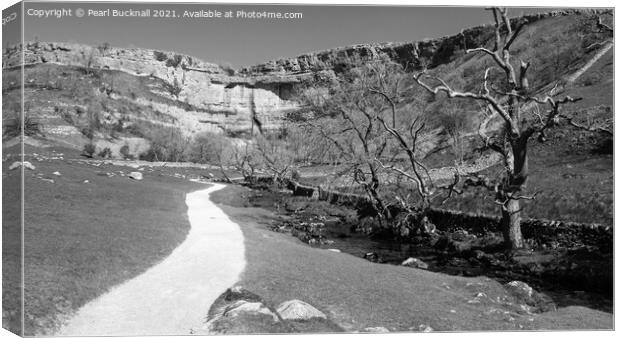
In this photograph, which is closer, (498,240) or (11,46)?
(11,46)

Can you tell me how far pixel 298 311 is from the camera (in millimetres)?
10688

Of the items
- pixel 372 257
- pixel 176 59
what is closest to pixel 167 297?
pixel 372 257

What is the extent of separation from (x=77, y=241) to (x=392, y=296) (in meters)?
9.59

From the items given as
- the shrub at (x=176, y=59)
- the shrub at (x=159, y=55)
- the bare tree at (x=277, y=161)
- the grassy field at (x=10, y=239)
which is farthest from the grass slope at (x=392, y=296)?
the bare tree at (x=277, y=161)

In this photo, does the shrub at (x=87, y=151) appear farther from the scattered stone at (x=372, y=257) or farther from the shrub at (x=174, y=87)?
the shrub at (x=174, y=87)

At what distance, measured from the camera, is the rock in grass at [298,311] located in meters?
10.6

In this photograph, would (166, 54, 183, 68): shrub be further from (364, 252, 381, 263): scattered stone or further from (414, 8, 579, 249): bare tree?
(414, 8, 579, 249): bare tree

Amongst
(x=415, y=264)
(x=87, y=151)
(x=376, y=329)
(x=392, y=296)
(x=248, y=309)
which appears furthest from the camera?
(x=87, y=151)

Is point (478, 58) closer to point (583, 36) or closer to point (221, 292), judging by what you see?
point (583, 36)

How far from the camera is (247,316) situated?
1023 centimetres

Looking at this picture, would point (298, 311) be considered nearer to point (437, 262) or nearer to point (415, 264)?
point (415, 264)

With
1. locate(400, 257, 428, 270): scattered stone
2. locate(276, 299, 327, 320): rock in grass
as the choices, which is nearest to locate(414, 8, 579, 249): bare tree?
locate(400, 257, 428, 270): scattered stone

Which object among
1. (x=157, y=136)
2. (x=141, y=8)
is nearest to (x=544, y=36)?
(x=141, y=8)

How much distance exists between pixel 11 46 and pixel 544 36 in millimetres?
21669
